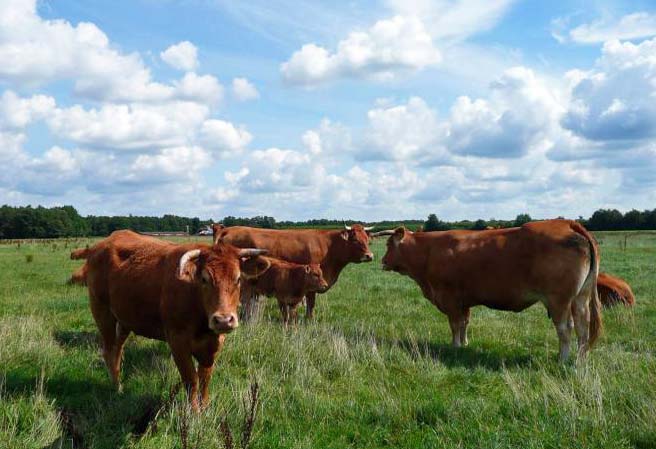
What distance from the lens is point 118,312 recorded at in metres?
6.98

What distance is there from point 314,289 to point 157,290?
6.25m

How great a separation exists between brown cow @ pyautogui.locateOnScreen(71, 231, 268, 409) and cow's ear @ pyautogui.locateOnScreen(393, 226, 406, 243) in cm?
596

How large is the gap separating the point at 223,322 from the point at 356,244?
938 centimetres

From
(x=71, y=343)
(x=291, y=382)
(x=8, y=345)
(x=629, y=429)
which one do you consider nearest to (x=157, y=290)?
(x=291, y=382)

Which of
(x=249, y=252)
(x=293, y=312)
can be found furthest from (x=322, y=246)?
(x=249, y=252)

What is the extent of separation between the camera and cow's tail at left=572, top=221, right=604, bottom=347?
8.83 m

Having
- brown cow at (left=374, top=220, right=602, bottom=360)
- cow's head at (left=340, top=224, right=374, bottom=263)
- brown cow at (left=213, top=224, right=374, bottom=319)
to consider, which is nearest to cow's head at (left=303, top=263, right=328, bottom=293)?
brown cow at (left=213, top=224, right=374, bottom=319)

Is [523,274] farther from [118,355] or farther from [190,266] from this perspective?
[118,355]

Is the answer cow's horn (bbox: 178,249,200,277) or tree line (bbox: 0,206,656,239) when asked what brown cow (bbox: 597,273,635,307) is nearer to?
cow's horn (bbox: 178,249,200,277)

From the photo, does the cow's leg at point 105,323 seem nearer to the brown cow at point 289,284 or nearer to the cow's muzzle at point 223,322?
the cow's muzzle at point 223,322

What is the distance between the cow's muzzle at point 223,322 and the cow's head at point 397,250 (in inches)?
286

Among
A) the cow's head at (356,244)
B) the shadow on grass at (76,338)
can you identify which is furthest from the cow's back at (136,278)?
the cow's head at (356,244)

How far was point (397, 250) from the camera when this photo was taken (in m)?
12.4

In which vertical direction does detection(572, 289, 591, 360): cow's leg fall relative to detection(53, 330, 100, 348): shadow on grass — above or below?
above
